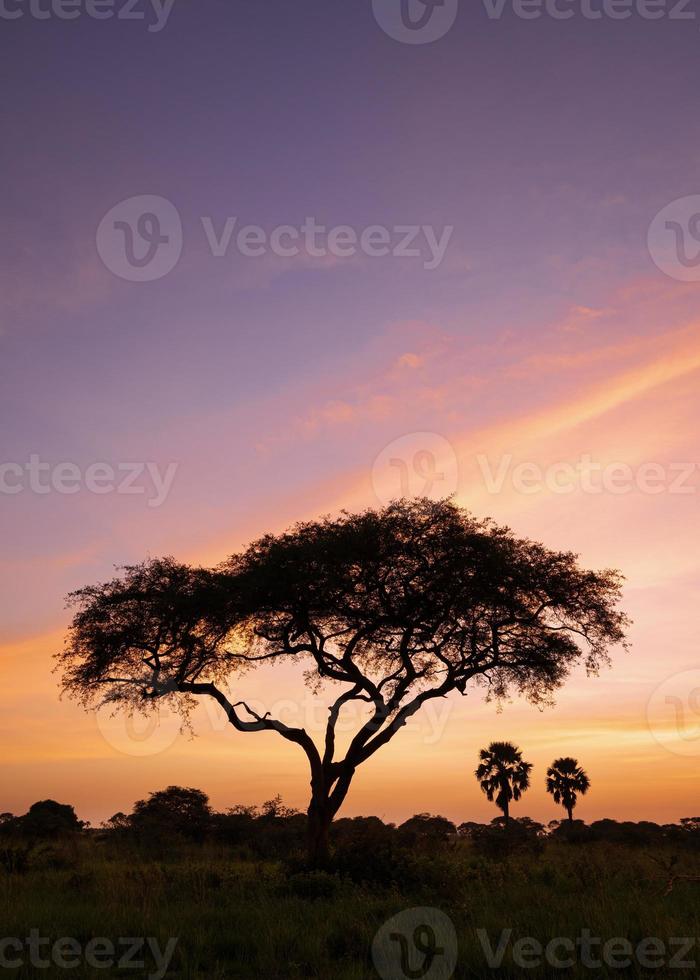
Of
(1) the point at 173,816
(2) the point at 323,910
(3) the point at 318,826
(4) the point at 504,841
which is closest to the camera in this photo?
(2) the point at 323,910

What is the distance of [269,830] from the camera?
35.7 metres

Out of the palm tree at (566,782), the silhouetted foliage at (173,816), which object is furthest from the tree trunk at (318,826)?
the palm tree at (566,782)

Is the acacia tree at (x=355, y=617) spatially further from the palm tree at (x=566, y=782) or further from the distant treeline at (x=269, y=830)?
the palm tree at (x=566, y=782)

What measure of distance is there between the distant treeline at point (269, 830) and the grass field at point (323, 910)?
10129 mm

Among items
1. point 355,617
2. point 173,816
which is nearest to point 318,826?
point 355,617

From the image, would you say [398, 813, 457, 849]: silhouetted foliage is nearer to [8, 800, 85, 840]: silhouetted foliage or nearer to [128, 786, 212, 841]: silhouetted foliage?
[128, 786, 212, 841]: silhouetted foliage

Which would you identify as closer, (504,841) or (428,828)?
(504,841)

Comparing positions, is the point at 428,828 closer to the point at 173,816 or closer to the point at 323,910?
the point at 173,816

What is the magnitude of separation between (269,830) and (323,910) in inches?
922

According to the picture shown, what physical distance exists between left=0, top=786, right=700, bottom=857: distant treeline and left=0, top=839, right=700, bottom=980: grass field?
10129 millimetres

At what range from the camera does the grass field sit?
A: 33.2 ft

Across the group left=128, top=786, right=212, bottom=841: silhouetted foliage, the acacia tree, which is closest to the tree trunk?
the acacia tree

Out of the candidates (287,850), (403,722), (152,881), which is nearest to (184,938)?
(152,881)

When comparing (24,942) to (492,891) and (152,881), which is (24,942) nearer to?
(152,881)
